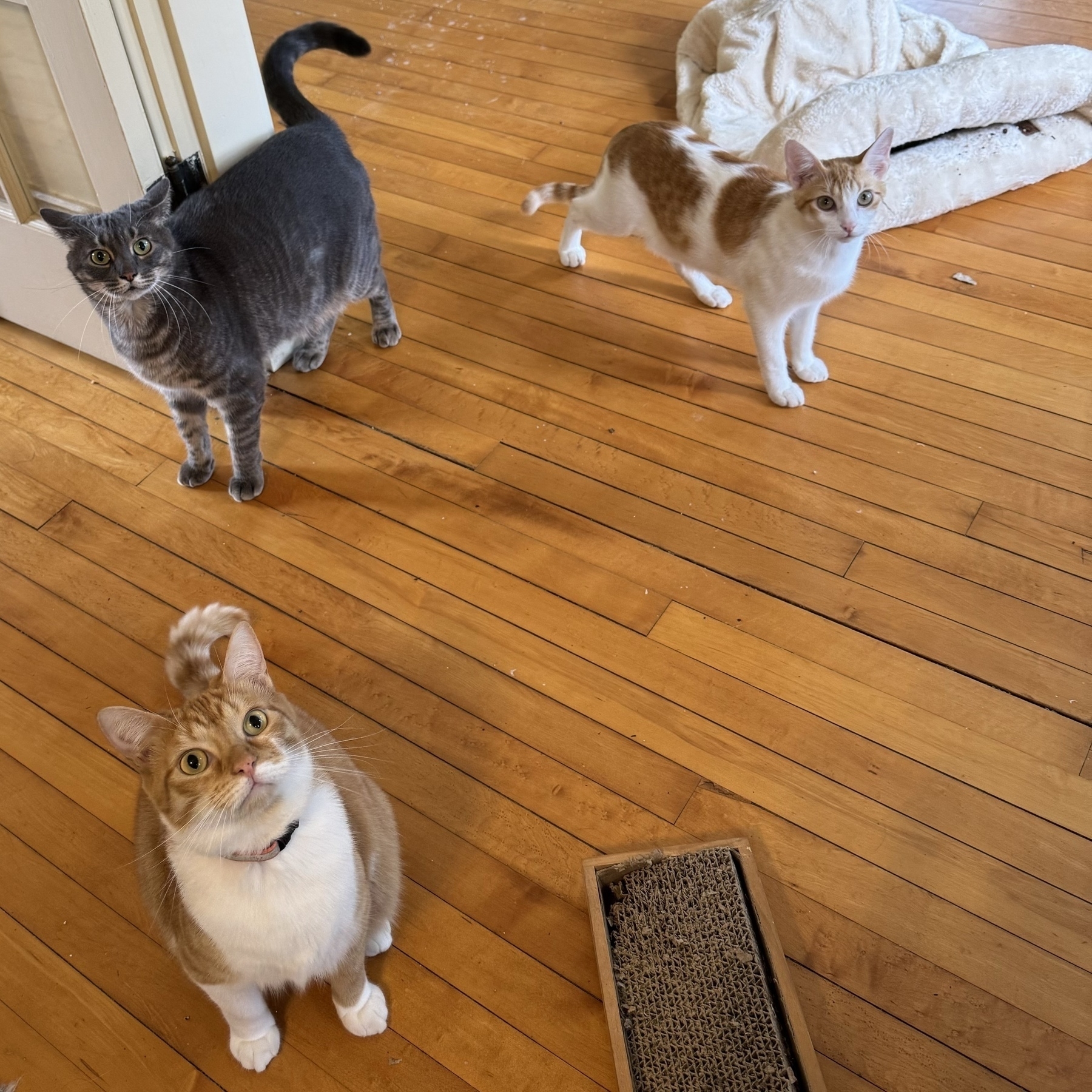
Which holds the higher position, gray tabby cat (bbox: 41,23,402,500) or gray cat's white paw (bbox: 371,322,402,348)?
gray tabby cat (bbox: 41,23,402,500)

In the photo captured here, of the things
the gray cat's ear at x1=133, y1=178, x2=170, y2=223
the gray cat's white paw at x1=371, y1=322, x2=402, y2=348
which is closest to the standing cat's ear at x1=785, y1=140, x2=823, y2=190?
the gray cat's white paw at x1=371, y1=322, x2=402, y2=348

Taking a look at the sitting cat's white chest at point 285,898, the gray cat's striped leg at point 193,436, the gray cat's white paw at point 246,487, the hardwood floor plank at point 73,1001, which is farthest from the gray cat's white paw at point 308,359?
the sitting cat's white chest at point 285,898

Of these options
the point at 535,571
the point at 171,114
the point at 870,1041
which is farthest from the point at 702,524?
the point at 171,114

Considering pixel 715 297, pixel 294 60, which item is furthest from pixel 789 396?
pixel 294 60

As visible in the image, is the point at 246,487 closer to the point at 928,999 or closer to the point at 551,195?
the point at 551,195

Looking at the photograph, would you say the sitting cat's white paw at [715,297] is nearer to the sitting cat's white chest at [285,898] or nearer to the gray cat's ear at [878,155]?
the gray cat's ear at [878,155]

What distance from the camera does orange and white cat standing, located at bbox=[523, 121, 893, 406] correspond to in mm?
1750

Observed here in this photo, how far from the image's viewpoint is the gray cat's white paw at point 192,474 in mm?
1979

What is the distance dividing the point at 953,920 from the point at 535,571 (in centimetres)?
89

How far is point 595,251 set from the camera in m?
2.47

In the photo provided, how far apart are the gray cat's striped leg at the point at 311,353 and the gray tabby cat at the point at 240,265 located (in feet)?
0.19

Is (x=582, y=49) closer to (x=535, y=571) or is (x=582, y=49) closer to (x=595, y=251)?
(x=595, y=251)

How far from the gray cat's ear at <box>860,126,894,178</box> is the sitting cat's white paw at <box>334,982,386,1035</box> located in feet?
5.20

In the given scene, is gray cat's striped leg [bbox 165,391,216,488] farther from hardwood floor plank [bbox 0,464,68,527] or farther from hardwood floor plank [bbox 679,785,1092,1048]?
hardwood floor plank [bbox 679,785,1092,1048]
